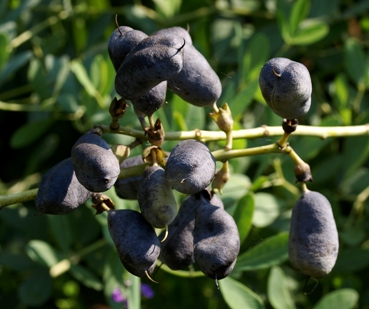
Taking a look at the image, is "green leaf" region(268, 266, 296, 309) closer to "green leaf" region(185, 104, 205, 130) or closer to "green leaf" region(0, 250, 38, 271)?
"green leaf" region(185, 104, 205, 130)

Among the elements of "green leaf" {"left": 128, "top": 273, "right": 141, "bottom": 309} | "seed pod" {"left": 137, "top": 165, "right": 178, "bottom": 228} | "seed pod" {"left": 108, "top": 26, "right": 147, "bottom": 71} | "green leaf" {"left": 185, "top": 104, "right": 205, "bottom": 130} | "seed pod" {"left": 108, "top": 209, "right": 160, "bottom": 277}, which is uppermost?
"seed pod" {"left": 108, "top": 26, "right": 147, "bottom": 71}

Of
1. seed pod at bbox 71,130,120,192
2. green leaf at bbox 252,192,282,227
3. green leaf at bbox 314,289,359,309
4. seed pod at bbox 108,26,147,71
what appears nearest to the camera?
seed pod at bbox 71,130,120,192

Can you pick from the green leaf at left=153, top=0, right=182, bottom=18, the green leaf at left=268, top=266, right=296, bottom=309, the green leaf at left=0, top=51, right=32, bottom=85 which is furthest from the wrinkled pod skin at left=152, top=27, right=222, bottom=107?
the green leaf at left=153, top=0, right=182, bottom=18

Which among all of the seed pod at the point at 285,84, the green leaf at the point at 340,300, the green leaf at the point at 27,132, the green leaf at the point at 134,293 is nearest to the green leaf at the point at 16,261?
the green leaf at the point at 27,132

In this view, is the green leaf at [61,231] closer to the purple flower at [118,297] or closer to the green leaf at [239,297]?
the purple flower at [118,297]

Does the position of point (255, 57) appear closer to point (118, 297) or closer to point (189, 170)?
point (118, 297)
